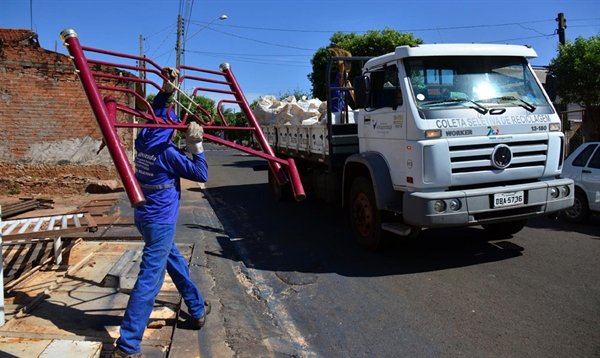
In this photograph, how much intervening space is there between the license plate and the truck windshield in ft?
3.50

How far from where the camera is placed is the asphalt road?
4027 mm

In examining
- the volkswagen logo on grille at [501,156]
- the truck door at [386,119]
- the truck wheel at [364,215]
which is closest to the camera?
the volkswagen logo on grille at [501,156]

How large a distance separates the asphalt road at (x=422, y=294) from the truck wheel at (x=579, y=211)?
0.18 meters

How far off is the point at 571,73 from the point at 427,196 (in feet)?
31.1

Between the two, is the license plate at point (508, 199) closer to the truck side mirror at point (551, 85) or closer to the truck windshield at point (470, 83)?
the truck windshield at point (470, 83)

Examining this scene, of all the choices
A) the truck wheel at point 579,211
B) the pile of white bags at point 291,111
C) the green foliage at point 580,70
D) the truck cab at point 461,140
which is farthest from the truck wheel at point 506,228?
the green foliage at point 580,70

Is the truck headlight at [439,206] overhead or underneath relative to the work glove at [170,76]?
underneath

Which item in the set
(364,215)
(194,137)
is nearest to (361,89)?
(364,215)

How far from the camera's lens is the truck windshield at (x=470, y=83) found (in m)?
5.93

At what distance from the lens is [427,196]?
214 inches

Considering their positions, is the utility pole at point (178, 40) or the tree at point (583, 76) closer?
the tree at point (583, 76)

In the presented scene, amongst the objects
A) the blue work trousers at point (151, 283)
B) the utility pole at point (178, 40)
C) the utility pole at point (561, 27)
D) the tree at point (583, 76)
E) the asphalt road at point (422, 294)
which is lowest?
the asphalt road at point (422, 294)

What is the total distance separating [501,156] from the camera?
573cm

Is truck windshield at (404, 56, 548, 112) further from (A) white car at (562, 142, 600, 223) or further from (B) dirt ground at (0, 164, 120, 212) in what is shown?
(B) dirt ground at (0, 164, 120, 212)
